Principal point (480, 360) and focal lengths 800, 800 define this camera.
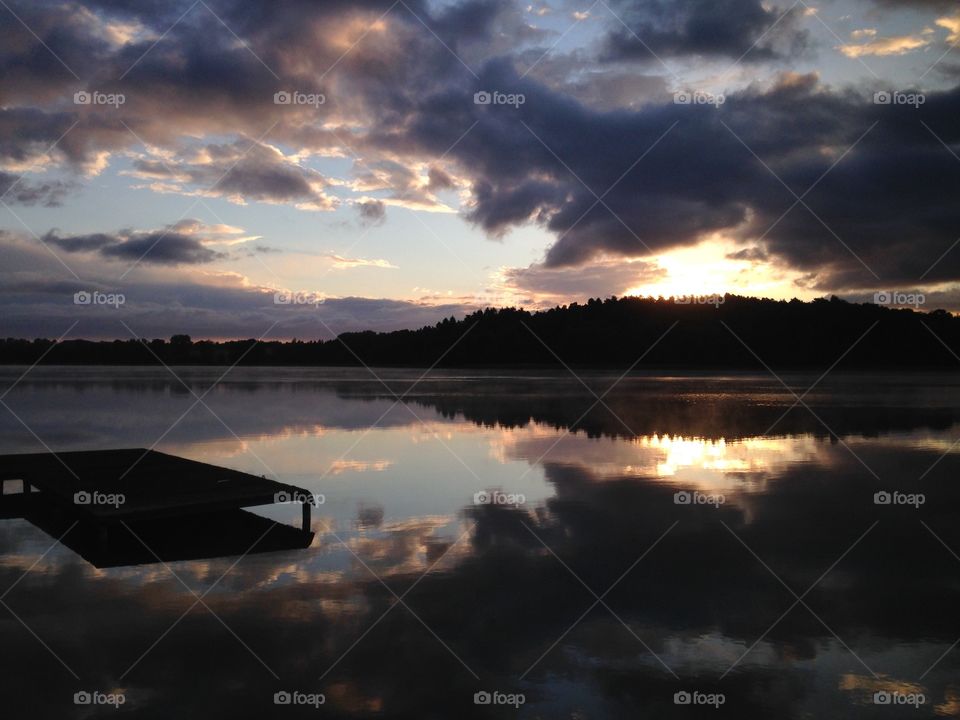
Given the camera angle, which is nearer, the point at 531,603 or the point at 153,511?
the point at 531,603

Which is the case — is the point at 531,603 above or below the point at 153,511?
below

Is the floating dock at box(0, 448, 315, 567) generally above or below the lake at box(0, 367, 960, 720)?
above

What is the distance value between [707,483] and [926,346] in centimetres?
12037

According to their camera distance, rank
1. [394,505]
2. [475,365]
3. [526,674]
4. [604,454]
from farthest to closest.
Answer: [475,365], [604,454], [394,505], [526,674]

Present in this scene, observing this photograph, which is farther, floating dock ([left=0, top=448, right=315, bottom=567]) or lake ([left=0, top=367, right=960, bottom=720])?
floating dock ([left=0, top=448, right=315, bottom=567])

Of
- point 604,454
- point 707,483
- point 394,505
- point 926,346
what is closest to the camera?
point 394,505

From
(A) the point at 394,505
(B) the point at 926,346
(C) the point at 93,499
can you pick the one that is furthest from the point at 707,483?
(B) the point at 926,346

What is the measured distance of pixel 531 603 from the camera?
7.81m

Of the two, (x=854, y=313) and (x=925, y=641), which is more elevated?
(x=854, y=313)

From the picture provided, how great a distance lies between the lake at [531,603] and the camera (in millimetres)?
5891

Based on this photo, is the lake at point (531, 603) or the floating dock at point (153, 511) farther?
the floating dock at point (153, 511)

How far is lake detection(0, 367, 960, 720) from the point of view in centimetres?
589

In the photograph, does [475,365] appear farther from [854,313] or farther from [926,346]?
[926,346]

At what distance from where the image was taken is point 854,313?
12506 cm
